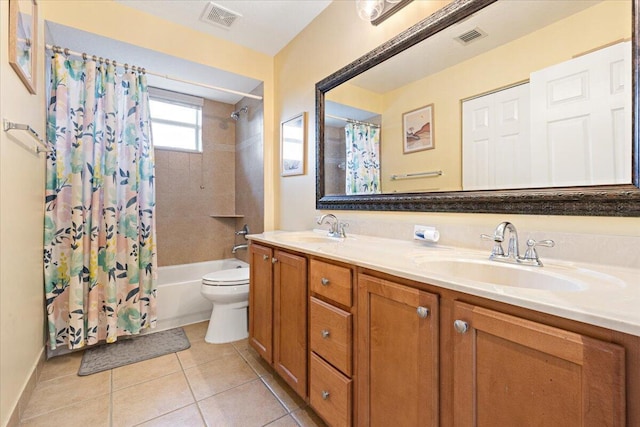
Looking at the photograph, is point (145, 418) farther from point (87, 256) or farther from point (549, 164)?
point (549, 164)

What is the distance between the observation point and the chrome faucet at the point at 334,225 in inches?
70.5

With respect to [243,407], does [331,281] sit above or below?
above

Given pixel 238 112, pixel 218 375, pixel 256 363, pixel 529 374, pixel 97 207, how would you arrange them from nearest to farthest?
pixel 529 374, pixel 218 375, pixel 256 363, pixel 97 207, pixel 238 112

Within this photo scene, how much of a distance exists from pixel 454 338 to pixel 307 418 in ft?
3.34

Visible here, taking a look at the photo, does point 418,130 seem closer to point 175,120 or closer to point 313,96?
point 313,96

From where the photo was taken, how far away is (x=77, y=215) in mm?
1902

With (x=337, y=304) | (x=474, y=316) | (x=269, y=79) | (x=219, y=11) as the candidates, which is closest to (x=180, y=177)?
(x=269, y=79)

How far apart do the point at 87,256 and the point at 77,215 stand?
0.97ft

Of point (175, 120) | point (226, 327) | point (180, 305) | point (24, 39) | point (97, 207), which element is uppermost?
point (175, 120)

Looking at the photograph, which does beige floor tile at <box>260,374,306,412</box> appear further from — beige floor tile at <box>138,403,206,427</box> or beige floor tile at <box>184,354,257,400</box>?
beige floor tile at <box>138,403,206,427</box>

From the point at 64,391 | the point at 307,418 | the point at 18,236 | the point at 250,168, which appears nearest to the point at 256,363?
the point at 307,418

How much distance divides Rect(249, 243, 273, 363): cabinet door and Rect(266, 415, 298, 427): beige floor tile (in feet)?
1.01

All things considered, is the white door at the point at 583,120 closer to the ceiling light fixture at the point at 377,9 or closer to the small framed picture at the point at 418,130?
the small framed picture at the point at 418,130

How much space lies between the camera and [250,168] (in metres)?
2.95
